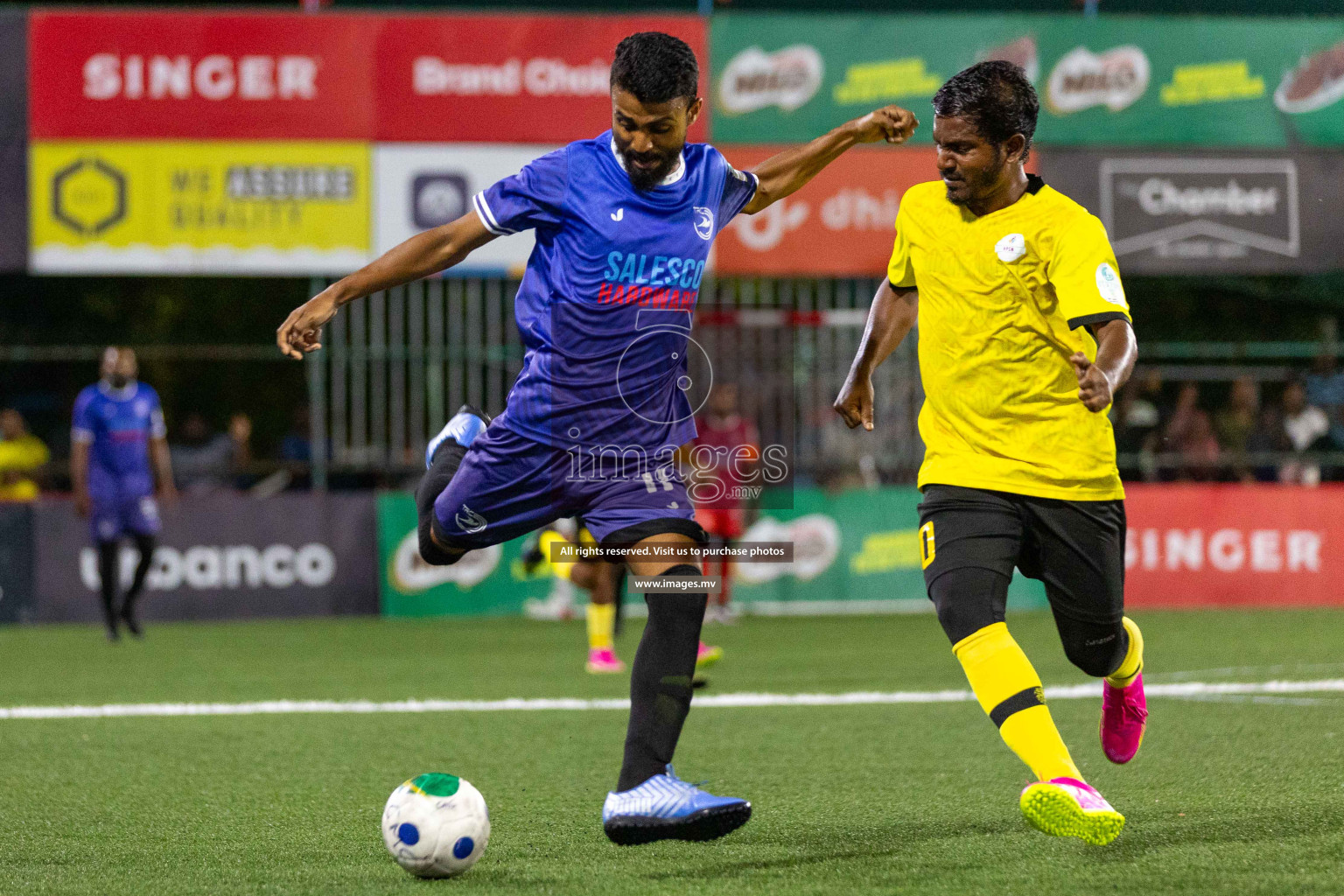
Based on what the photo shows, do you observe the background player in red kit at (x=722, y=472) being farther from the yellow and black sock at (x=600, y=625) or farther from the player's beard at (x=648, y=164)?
the player's beard at (x=648, y=164)

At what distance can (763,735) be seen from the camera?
7.18 meters

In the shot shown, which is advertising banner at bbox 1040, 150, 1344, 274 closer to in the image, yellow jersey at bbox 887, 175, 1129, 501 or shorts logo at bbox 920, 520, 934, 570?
yellow jersey at bbox 887, 175, 1129, 501

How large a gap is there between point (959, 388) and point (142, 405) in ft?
33.1

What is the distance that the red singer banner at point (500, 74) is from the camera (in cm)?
1520

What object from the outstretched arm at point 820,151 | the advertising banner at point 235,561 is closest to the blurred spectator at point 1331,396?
the advertising banner at point 235,561

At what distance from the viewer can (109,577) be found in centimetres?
1334

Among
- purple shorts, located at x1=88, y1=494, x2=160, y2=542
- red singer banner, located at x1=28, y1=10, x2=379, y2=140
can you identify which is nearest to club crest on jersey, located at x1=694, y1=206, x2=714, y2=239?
purple shorts, located at x1=88, y1=494, x2=160, y2=542

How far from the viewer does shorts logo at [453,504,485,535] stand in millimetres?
5012

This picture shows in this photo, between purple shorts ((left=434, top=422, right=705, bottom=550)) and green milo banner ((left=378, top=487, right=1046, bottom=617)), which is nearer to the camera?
purple shorts ((left=434, top=422, right=705, bottom=550))

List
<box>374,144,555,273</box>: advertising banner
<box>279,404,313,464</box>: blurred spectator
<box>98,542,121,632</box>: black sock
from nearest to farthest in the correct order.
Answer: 1. <box>98,542,121,632</box>: black sock
2. <box>374,144,555,273</box>: advertising banner
3. <box>279,404,313,464</box>: blurred spectator

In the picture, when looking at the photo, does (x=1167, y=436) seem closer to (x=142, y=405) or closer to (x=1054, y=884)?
(x=142, y=405)

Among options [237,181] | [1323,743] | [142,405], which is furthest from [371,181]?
[1323,743]

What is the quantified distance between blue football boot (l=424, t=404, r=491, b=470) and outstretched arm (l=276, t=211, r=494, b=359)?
0.76 meters

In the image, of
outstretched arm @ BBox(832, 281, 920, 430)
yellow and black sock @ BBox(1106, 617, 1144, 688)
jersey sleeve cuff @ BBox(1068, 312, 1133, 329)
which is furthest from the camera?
yellow and black sock @ BBox(1106, 617, 1144, 688)
